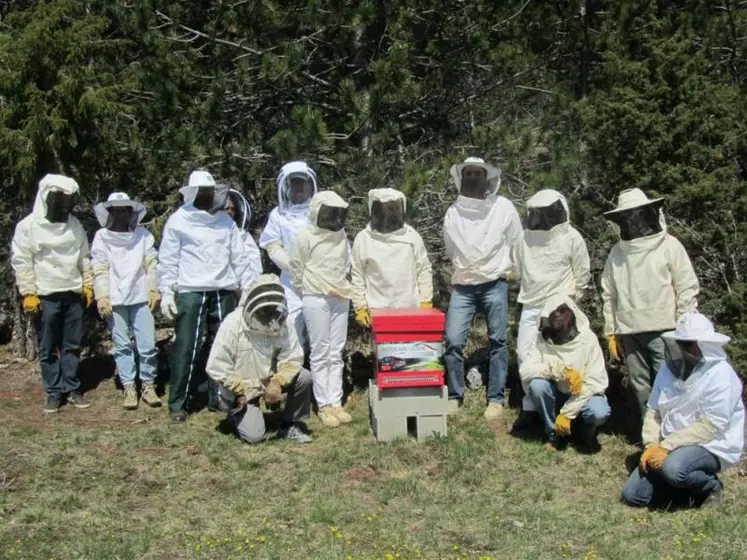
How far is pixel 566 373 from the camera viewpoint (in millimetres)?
6785

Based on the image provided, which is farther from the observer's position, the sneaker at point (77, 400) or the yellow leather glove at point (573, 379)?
the sneaker at point (77, 400)

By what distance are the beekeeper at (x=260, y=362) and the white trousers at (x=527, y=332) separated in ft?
5.81

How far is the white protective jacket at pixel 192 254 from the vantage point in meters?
7.74

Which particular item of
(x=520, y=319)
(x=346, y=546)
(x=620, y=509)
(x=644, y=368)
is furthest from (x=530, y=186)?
(x=346, y=546)

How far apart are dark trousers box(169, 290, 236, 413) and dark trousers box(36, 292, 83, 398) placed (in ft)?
3.41

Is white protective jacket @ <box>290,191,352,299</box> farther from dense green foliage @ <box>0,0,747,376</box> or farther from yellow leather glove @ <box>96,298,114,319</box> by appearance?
yellow leather glove @ <box>96,298,114,319</box>

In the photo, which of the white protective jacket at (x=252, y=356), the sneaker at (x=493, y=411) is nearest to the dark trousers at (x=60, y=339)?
the white protective jacket at (x=252, y=356)

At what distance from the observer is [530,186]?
27.1ft

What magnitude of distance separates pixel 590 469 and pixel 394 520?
1.79 m

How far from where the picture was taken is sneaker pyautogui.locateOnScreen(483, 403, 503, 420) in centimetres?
773

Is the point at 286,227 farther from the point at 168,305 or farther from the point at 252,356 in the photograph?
the point at 252,356

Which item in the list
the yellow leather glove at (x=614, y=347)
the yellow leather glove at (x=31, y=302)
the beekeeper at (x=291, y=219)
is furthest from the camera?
the yellow leather glove at (x=31, y=302)

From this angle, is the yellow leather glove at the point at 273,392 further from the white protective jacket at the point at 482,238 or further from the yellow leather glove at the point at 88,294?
the yellow leather glove at the point at 88,294

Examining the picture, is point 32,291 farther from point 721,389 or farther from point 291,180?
point 721,389
